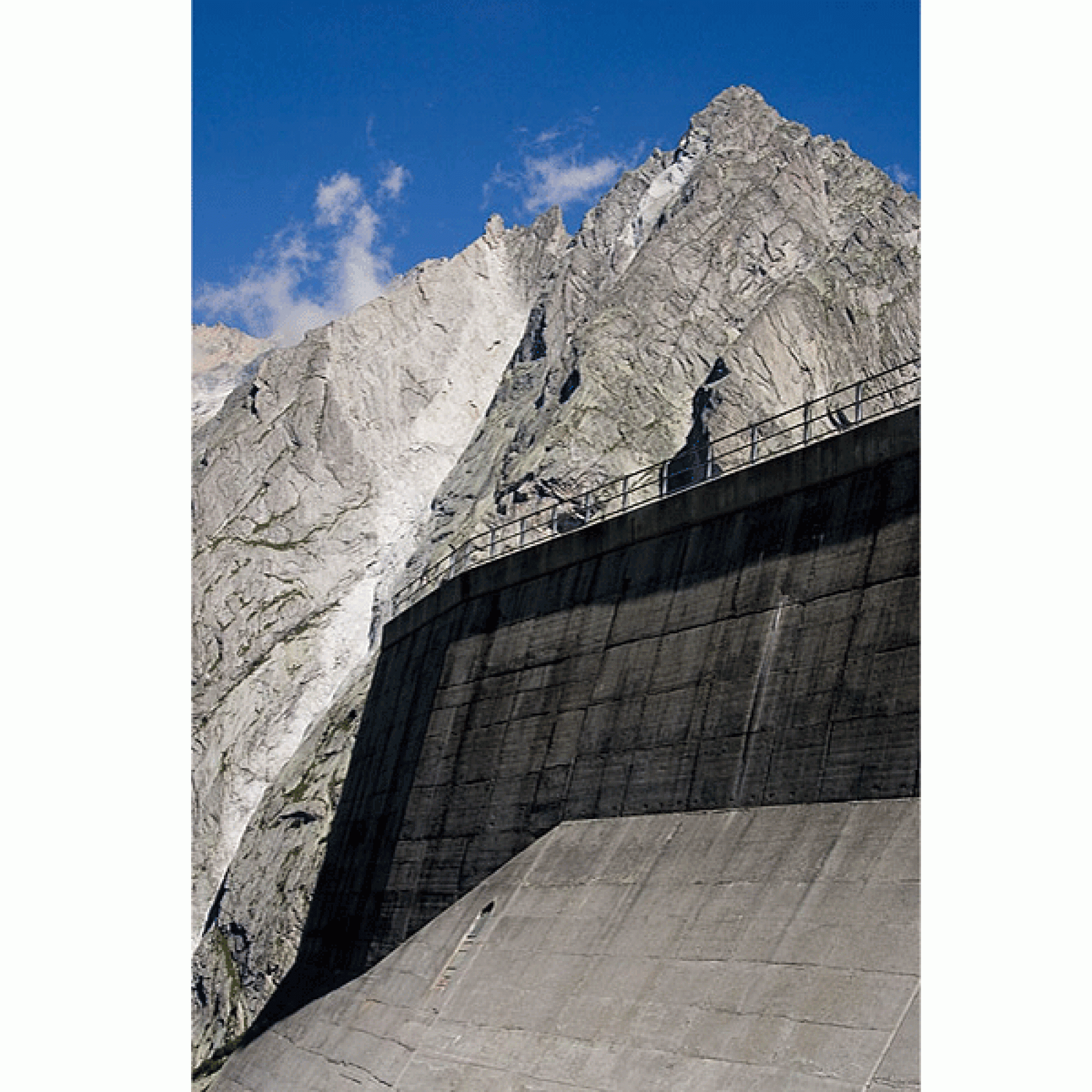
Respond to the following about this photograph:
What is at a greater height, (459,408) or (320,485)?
(459,408)

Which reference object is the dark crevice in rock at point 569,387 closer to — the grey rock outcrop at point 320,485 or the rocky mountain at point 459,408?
the rocky mountain at point 459,408

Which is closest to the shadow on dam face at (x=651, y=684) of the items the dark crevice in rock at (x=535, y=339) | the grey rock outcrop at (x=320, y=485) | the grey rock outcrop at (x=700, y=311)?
the grey rock outcrop at (x=700, y=311)

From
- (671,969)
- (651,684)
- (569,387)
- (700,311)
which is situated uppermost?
(700,311)

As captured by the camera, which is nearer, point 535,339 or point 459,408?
point 535,339

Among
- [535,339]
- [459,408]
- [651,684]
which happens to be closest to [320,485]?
[459,408]

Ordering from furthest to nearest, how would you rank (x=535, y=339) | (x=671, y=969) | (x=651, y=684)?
(x=535, y=339), (x=651, y=684), (x=671, y=969)

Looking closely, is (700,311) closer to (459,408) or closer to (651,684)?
(459,408)
